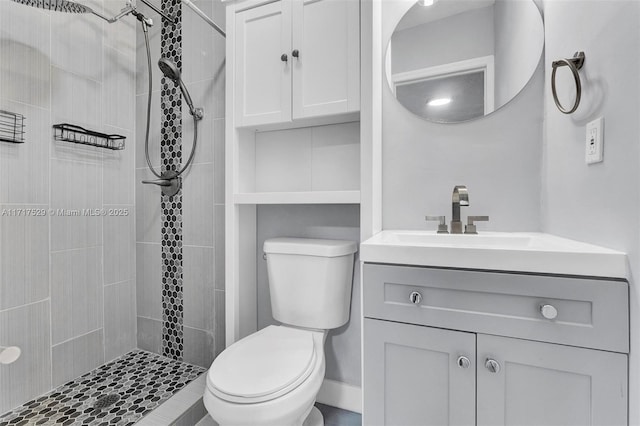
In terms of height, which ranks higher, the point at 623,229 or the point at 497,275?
the point at 623,229

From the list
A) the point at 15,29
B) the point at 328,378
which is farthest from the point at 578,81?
the point at 15,29

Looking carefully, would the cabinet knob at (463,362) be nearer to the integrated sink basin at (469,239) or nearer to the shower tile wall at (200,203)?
the integrated sink basin at (469,239)

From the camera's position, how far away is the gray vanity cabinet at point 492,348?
75 cm

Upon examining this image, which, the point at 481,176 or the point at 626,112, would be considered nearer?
the point at 626,112

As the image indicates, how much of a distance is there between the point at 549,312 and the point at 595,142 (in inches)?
19.8

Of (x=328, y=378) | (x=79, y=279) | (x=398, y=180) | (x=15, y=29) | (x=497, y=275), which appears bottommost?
(x=328, y=378)

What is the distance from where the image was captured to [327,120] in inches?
59.8

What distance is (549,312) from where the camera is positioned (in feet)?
2.56

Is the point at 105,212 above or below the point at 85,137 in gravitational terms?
below

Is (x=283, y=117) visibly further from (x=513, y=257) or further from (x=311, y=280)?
(x=513, y=257)

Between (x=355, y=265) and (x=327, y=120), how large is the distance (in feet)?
2.41

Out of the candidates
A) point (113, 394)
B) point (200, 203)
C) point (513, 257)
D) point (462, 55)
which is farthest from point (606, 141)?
point (113, 394)

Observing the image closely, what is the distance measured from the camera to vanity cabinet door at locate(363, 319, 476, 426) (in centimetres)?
87

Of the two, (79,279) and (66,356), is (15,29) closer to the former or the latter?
(79,279)
